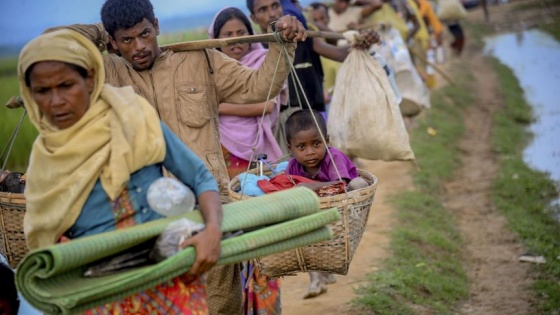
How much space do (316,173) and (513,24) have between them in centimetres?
2224

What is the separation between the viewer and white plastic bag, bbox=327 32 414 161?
550cm

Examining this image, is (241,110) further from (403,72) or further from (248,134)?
(403,72)

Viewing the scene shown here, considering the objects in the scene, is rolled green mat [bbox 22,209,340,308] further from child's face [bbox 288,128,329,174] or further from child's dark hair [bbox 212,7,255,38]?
child's dark hair [bbox 212,7,255,38]

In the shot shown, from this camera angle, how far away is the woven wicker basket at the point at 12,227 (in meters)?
3.54

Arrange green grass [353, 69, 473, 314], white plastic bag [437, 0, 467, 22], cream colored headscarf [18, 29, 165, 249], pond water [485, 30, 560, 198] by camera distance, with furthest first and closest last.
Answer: white plastic bag [437, 0, 467, 22], pond water [485, 30, 560, 198], green grass [353, 69, 473, 314], cream colored headscarf [18, 29, 165, 249]

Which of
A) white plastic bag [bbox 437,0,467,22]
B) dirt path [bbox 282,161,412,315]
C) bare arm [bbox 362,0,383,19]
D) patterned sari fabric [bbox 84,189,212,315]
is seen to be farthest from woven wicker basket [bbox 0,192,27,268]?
white plastic bag [bbox 437,0,467,22]

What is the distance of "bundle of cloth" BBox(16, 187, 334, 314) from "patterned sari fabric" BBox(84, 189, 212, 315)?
0.17 m

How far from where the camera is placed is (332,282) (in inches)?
237

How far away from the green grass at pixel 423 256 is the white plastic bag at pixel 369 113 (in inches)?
35.0

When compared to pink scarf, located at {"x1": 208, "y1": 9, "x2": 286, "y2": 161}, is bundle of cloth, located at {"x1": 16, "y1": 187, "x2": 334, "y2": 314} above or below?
above

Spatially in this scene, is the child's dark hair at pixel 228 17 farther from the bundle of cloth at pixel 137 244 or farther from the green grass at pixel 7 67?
the green grass at pixel 7 67

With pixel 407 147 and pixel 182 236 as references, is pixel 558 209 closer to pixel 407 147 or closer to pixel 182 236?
pixel 407 147

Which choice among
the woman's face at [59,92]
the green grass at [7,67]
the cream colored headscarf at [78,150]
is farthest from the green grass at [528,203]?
the green grass at [7,67]

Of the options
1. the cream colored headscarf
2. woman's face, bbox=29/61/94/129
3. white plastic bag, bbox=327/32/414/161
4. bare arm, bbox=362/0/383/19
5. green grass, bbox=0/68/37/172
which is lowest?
green grass, bbox=0/68/37/172
